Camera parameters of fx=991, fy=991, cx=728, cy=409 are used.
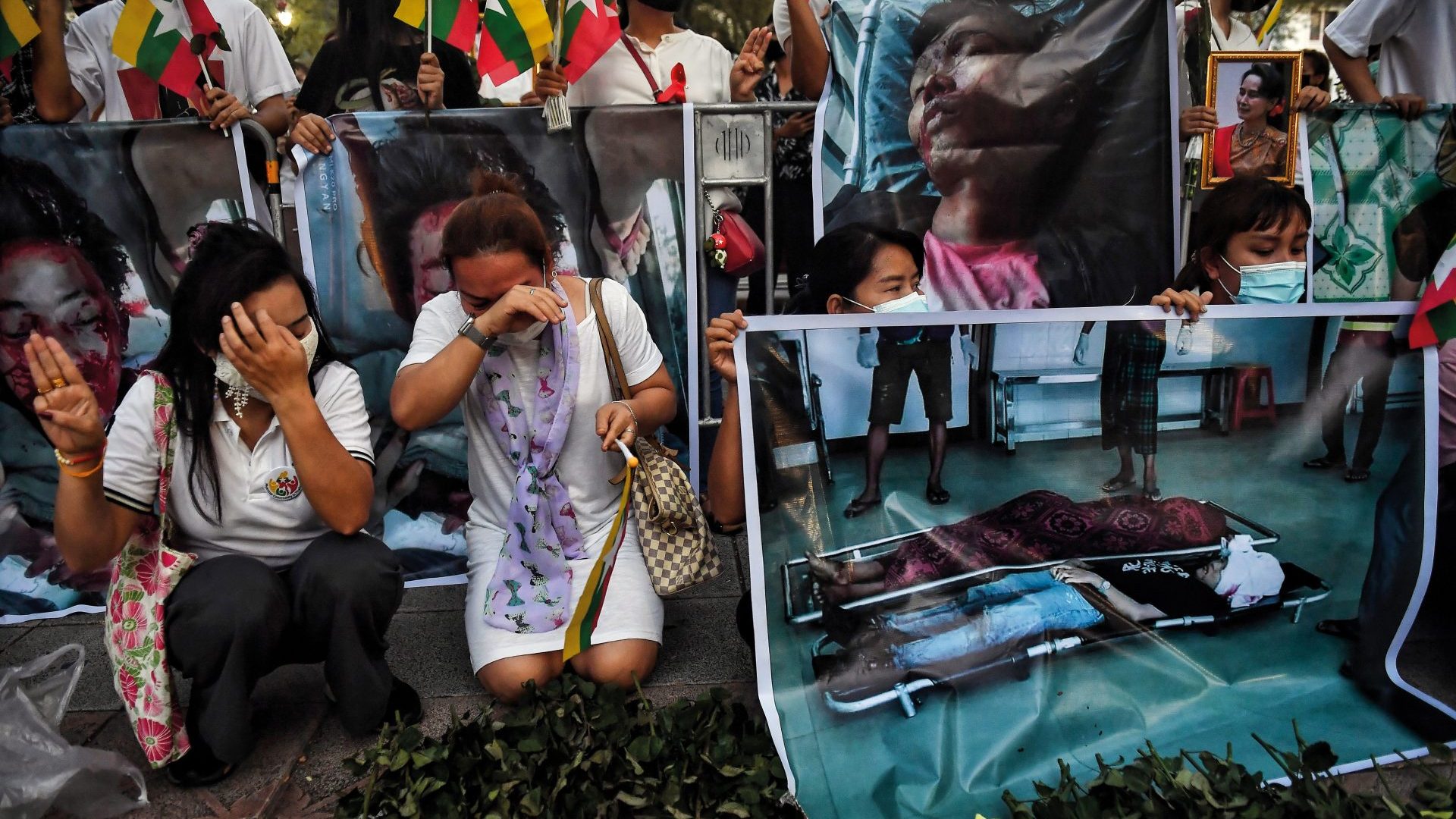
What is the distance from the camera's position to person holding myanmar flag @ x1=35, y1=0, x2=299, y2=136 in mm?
3039

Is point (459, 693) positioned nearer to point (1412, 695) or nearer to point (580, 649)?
point (580, 649)

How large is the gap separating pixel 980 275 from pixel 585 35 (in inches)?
58.8

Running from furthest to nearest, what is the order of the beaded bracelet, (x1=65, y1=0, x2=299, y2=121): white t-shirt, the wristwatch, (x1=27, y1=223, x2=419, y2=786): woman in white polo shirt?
(x1=65, y1=0, x2=299, y2=121): white t-shirt, the wristwatch, (x1=27, y1=223, x2=419, y2=786): woman in white polo shirt, the beaded bracelet

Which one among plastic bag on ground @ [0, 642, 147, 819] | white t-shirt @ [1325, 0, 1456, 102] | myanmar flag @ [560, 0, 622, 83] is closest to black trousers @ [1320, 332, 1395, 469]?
white t-shirt @ [1325, 0, 1456, 102]

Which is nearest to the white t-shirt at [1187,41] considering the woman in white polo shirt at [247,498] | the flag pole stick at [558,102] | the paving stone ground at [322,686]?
the paving stone ground at [322,686]

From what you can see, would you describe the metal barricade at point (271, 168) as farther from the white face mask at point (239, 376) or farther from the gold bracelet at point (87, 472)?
the gold bracelet at point (87, 472)

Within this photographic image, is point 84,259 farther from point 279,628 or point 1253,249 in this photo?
point 1253,249

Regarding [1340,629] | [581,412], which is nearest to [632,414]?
[581,412]

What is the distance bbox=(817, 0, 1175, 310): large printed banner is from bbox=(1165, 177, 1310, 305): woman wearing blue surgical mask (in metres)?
→ 0.40

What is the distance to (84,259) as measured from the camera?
3229 millimetres

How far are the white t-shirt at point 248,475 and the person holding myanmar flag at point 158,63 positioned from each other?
51.8 inches

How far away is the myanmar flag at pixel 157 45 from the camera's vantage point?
3.01m

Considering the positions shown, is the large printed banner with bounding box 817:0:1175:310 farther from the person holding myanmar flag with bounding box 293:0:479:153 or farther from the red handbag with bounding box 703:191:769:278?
the person holding myanmar flag with bounding box 293:0:479:153

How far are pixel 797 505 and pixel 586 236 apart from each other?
142cm
